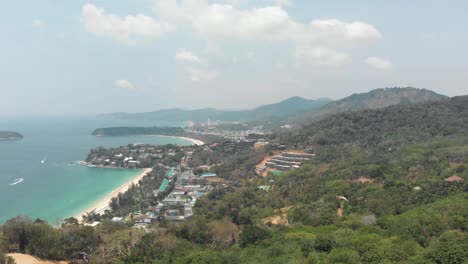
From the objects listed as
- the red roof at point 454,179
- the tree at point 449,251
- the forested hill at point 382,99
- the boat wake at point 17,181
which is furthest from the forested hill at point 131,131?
the tree at point 449,251


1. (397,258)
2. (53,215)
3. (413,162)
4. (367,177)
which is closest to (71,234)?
(397,258)

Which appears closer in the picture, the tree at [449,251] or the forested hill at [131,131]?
the tree at [449,251]

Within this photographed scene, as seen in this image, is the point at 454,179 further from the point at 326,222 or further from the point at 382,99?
the point at 382,99

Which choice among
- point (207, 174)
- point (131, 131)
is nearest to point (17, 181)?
point (207, 174)

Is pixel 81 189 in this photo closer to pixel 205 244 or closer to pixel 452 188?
pixel 205 244

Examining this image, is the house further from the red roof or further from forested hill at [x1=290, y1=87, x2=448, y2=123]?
forested hill at [x1=290, y1=87, x2=448, y2=123]

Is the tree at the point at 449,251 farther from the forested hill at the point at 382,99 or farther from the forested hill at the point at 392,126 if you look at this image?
the forested hill at the point at 382,99

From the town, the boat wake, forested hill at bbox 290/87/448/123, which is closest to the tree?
the town
